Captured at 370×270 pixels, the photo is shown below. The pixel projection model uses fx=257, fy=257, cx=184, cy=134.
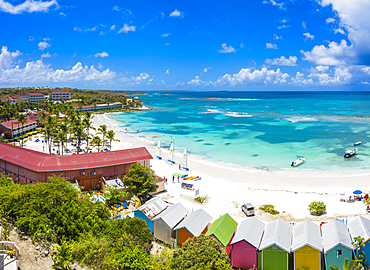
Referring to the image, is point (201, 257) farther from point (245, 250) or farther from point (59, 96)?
point (59, 96)

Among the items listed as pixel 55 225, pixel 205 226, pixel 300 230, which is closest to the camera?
pixel 55 225

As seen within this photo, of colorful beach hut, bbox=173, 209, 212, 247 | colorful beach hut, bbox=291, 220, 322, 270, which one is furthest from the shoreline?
colorful beach hut, bbox=291, 220, 322, 270

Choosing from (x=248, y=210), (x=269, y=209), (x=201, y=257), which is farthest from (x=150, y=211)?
(x=269, y=209)

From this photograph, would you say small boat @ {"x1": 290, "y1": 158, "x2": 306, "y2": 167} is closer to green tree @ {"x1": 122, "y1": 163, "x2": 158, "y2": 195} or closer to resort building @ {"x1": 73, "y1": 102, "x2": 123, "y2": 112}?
green tree @ {"x1": 122, "y1": 163, "x2": 158, "y2": 195}

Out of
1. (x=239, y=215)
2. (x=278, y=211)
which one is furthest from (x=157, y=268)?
(x=278, y=211)

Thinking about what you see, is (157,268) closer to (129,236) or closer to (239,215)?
(129,236)
